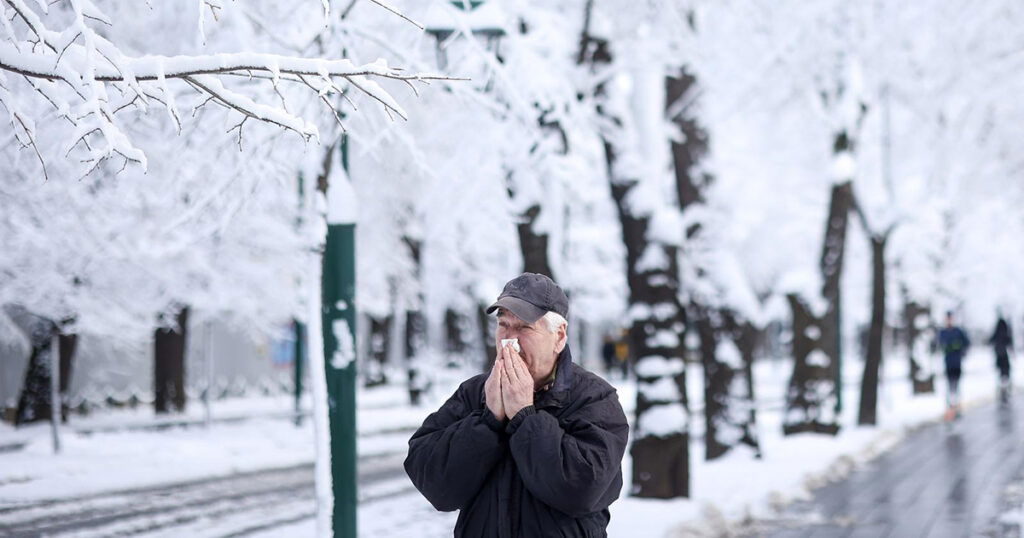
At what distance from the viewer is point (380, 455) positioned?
19.5m

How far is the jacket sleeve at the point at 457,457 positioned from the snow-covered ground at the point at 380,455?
5.69 m

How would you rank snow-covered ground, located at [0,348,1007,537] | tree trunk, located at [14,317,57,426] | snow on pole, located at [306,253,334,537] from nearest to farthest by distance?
snow on pole, located at [306,253,334,537] < snow-covered ground, located at [0,348,1007,537] < tree trunk, located at [14,317,57,426]

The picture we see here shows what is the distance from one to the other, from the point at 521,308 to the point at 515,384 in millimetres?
248

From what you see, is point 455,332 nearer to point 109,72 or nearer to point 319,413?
point 319,413

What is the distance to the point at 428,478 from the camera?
12.1 feet

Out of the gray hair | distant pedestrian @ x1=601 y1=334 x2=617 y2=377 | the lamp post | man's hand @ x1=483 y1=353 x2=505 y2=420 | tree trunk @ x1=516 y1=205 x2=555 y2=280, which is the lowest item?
distant pedestrian @ x1=601 y1=334 x2=617 y2=377

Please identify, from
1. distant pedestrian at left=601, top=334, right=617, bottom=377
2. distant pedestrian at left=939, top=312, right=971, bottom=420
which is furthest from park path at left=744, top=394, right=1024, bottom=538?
distant pedestrian at left=601, top=334, right=617, bottom=377

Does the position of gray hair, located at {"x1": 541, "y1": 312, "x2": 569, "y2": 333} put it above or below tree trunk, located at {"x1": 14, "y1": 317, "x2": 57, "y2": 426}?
above

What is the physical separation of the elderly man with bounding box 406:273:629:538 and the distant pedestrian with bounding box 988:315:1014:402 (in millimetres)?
23689

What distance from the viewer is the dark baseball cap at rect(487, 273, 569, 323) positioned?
3.71 metres

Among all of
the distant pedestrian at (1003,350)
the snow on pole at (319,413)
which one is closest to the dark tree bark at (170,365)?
the distant pedestrian at (1003,350)

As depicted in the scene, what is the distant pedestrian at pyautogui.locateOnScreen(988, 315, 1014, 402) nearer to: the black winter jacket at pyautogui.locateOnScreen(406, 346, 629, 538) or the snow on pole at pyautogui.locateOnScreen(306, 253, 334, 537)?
the snow on pole at pyautogui.locateOnScreen(306, 253, 334, 537)

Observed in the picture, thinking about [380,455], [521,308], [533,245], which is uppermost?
[533,245]

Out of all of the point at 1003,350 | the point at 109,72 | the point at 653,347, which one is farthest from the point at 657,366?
the point at 1003,350
